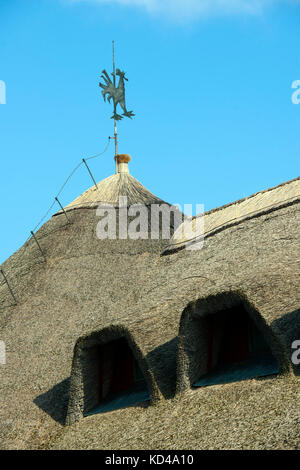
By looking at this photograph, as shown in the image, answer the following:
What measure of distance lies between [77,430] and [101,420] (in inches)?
22.9

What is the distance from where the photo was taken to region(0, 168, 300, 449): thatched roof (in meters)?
12.9

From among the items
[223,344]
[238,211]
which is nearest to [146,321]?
[223,344]

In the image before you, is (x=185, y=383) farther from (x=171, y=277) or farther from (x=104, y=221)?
(x=104, y=221)

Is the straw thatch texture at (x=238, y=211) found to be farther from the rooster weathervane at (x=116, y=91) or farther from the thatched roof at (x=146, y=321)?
the rooster weathervane at (x=116, y=91)

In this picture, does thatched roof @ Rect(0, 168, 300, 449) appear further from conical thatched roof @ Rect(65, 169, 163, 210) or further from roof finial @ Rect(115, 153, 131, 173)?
roof finial @ Rect(115, 153, 131, 173)

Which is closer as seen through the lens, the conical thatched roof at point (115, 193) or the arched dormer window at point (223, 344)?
the arched dormer window at point (223, 344)

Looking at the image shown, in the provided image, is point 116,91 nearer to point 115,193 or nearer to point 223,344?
point 115,193

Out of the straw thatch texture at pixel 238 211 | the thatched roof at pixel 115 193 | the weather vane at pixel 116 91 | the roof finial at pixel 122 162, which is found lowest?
the straw thatch texture at pixel 238 211

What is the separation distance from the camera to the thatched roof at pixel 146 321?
12914mm

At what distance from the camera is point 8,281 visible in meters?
23.3

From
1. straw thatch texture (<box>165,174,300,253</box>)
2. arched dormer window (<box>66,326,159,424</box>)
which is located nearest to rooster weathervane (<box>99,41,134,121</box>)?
straw thatch texture (<box>165,174,300,253</box>)

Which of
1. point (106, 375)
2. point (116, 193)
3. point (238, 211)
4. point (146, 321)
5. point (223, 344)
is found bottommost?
point (106, 375)

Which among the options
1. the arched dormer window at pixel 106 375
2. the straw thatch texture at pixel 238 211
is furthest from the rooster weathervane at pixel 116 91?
the arched dormer window at pixel 106 375

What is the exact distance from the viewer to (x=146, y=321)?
53.1ft
